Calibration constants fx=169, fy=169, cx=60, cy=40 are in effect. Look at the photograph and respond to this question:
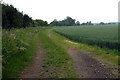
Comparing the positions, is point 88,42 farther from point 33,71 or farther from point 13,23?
point 13,23

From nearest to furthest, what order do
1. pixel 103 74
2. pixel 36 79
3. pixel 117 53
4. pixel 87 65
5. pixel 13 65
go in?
pixel 36 79 < pixel 103 74 < pixel 13 65 < pixel 87 65 < pixel 117 53

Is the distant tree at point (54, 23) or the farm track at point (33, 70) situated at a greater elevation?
the distant tree at point (54, 23)

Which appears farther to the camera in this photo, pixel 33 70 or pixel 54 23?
pixel 54 23

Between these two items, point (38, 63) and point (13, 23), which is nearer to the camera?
point (38, 63)

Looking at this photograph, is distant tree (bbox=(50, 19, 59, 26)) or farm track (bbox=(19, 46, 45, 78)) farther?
distant tree (bbox=(50, 19, 59, 26))

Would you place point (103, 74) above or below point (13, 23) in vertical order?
below

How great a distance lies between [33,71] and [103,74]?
313cm

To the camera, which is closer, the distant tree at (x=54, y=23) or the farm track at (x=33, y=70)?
the farm track at (x=33, y=70)

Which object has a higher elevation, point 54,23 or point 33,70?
point 54,23

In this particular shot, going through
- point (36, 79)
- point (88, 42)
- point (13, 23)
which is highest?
point (13, 23)

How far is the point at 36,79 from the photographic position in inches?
261

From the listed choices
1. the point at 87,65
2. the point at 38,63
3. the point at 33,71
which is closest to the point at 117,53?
the point at 87,65

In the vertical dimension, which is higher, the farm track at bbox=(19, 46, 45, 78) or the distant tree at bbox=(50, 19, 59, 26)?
the distant tree at bbox=(50, 19, 59, 26)

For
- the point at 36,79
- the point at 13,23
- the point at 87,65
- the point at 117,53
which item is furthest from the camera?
the point at 13,23
